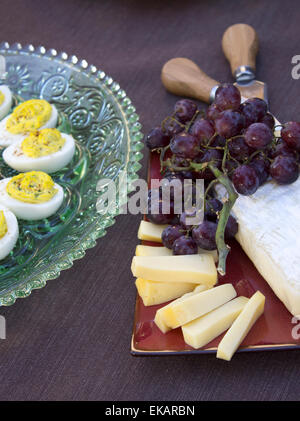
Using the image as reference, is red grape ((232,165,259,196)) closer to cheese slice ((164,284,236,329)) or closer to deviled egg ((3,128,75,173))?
cheese slice ((164,284,236,329))

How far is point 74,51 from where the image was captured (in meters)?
1.88

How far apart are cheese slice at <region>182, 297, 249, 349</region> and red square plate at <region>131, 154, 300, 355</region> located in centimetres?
1

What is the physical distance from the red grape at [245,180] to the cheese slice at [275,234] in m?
0.04

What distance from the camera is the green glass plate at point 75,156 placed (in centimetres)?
114

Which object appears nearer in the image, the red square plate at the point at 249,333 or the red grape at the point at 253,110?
the red square plate at the point at 249,333

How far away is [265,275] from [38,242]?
554mm

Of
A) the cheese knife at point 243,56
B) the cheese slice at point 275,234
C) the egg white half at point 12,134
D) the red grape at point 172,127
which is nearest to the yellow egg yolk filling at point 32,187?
the egg white half at point 12,134

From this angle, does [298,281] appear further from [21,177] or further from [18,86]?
[18,86]

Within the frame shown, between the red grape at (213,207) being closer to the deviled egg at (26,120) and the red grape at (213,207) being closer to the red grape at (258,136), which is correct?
the red grape at (258,136)

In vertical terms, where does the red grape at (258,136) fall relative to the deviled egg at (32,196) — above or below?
above

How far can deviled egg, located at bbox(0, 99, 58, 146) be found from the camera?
4.98 ft

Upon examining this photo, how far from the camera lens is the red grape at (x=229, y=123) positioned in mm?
1189

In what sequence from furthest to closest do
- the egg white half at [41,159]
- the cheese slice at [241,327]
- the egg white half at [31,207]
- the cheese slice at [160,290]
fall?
the egg white half at [41,159], the egg white half at [31,207], the cheese slice at [160,290], the cheese slice at [241,327]

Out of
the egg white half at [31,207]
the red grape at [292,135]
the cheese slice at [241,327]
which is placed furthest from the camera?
the egg white half at [31,207]
